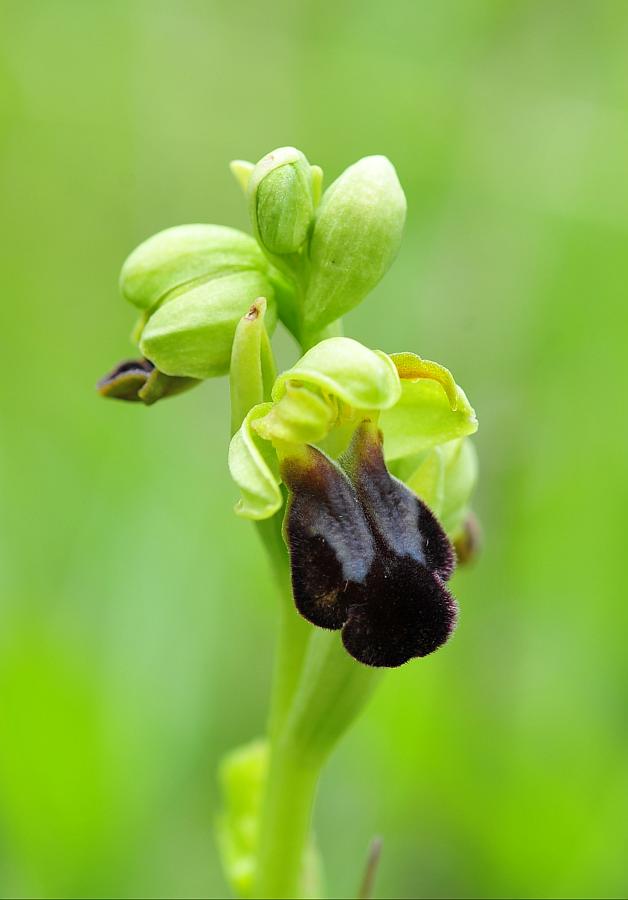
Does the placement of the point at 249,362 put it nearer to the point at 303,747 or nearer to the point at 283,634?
the point at 283,634

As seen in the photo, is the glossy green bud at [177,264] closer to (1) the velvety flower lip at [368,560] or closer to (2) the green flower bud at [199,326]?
(2) the green flower bud at [199,326]

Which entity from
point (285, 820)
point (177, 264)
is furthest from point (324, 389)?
point (285, 820)

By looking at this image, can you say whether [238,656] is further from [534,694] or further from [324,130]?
[324,130]

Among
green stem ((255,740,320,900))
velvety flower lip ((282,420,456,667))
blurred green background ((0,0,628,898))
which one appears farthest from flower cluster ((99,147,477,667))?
blurred green background ((0,0,628,898))

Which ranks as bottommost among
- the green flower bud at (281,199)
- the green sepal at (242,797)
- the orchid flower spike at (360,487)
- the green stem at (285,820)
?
the green sepal at (242,797)

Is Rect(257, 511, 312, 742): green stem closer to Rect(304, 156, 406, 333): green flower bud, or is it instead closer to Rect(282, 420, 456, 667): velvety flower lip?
Rect(282, 420, 456, 667): velvety flower lip

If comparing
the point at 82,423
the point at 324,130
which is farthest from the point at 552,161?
the point at 82,423

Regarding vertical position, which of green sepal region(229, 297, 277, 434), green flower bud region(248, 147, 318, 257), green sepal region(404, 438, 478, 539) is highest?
green flower bud region(248, 147, 318, 257)

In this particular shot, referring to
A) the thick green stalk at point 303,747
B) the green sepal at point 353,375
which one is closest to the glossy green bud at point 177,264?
the green sepal at point 353,375
